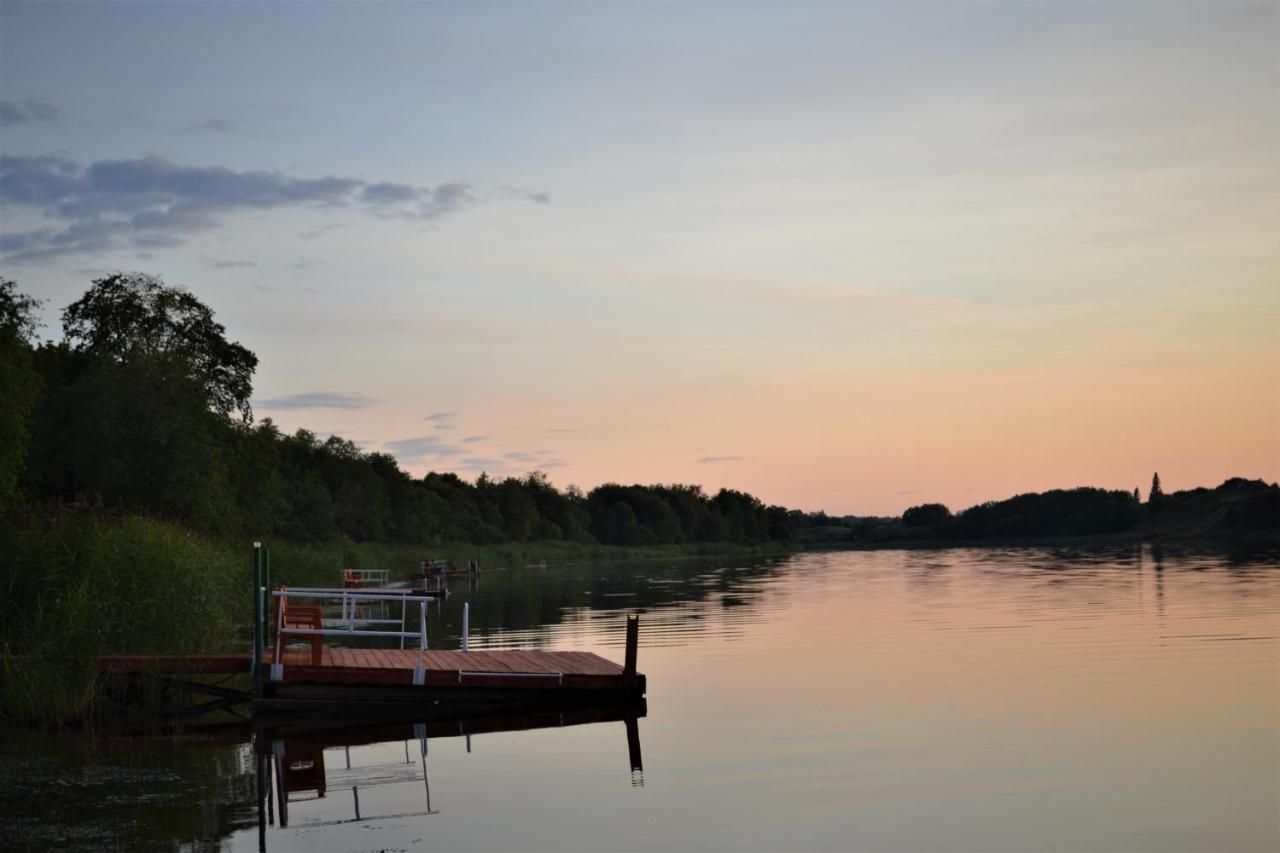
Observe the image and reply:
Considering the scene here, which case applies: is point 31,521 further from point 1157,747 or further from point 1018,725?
point 1157,747

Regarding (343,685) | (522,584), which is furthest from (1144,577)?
(343,685)

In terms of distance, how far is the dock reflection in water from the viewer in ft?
49.3

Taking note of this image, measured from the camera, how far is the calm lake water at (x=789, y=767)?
13.7 m

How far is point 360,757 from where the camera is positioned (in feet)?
61.4

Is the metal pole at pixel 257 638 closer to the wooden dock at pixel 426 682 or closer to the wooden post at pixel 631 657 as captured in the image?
the wooden dock at pixel 426 682

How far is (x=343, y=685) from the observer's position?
22359mm

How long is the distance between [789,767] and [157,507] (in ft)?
143

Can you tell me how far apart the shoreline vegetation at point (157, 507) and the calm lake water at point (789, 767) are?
3534 mm

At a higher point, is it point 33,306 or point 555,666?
point 33,306

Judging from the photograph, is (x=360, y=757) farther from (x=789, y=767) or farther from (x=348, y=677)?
(x=789, y=767)

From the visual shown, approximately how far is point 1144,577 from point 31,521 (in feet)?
165

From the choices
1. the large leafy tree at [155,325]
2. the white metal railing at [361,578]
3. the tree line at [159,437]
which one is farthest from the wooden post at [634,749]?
the large leafy tree at [155,325]

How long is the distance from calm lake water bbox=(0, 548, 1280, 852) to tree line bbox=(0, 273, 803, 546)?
17.1 metres

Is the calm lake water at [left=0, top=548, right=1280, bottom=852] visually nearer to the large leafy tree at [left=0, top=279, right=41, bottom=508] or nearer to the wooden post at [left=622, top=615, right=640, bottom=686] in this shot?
the wooden post at [left=622, top=615, right=640, bottom=686]
